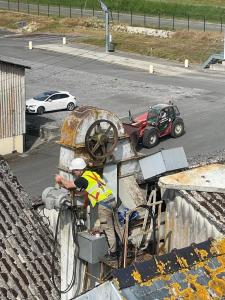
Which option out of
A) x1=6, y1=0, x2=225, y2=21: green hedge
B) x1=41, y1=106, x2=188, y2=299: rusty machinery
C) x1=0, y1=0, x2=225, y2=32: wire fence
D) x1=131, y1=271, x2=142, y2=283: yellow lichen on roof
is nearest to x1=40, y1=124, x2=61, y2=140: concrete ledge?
x1=41, y1=106, x2=188, y2=299: rusty machinery

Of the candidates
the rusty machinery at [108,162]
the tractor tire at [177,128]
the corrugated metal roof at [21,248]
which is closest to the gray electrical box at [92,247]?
the rusty machinery at [108,162]

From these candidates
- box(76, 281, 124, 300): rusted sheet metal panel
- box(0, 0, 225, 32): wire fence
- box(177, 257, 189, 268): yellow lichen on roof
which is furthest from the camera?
box(0, 0, 225, 32): wire fence

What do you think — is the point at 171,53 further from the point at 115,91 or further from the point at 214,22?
the point at 214,22

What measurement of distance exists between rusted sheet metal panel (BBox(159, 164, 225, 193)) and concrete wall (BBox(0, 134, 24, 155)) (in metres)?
22.0

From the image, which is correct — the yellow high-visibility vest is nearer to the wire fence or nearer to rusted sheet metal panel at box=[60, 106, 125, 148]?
rusted sheet metal panel at box=[60, 106, 125, 148]

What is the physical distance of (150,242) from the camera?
1135 centimetres

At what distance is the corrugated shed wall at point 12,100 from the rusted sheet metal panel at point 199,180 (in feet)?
71.6

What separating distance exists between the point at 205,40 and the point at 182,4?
2613cm

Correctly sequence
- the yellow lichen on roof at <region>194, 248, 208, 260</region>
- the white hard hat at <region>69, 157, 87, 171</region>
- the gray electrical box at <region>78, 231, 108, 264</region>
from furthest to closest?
the white hard hat at <region>69, 157, 87, 171</region> → the gray electrical box at <region>78, 231, 108, 264</region> → the yellow lichen on roof at <region>194, 248, 208, 260</region>

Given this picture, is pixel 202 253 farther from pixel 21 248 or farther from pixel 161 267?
pixel 21 248

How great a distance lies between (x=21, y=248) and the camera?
10.7m

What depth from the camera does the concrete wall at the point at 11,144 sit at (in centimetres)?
3309

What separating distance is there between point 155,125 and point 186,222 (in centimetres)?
2078

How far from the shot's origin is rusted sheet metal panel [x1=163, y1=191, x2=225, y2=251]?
1107cm
